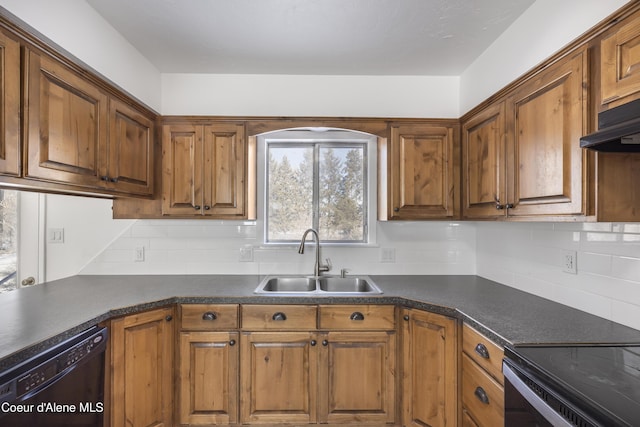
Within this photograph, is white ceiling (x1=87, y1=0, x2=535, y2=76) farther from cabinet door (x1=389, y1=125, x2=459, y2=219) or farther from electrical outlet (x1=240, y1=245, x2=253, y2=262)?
electrical outlet (x1=240, y1=245, x2=253, y2=262)

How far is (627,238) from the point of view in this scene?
51.5 inches

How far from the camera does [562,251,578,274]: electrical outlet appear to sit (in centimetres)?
154

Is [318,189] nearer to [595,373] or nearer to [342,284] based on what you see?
[342,284]

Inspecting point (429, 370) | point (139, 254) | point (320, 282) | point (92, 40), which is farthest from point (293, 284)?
point (92, 40)

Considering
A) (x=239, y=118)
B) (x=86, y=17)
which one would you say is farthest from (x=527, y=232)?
(x=86, y=17)

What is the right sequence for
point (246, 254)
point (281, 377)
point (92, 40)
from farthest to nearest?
1. point (246, 254)
2. point (281, 377)
3. point (92, 40)

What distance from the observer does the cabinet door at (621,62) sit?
0.99 meters

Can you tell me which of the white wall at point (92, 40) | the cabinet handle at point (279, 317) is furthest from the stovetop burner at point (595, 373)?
the white wall at point (92, 40)

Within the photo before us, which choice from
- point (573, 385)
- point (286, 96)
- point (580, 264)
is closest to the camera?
point (573, 385)

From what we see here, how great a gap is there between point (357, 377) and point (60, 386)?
144cm

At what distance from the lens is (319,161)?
8.44 ft

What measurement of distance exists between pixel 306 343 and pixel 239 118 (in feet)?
5.18

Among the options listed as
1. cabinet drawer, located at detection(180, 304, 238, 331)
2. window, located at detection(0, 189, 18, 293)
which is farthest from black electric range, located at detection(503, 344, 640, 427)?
window, located at detection(0, 189, 18, 293)

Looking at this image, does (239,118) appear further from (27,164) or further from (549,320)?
(549,320)
